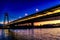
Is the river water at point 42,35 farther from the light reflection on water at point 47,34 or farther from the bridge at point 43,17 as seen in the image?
the bridge at point 43,17

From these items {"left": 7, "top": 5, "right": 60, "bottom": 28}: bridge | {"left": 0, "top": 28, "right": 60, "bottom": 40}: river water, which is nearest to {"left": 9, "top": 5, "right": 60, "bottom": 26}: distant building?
{"left": 7, "top": 5, "right": 60, "bottom": 28}: bridge

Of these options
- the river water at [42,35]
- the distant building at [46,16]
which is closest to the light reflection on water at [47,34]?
the river water at [42,35]

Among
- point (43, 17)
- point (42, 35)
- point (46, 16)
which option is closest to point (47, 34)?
point (42, 35)

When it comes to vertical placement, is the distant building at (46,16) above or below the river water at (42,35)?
above

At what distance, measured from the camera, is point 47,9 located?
3613mm

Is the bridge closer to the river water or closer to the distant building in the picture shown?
the distant building

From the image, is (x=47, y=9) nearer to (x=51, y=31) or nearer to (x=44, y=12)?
(x=44, y=12)

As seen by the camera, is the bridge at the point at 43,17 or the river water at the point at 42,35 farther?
the river water at the point at 42,35

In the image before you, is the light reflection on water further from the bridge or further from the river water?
the bridge

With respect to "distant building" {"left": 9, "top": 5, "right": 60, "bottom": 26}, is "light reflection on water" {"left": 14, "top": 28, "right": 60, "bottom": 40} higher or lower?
lower

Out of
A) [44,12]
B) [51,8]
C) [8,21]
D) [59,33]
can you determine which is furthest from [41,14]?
[8,21]

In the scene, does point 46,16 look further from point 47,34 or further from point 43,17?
point 47,34

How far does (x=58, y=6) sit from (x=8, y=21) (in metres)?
6.38

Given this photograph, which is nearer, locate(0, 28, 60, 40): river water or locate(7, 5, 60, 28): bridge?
locate(7, 5, 60, 28): bridge
